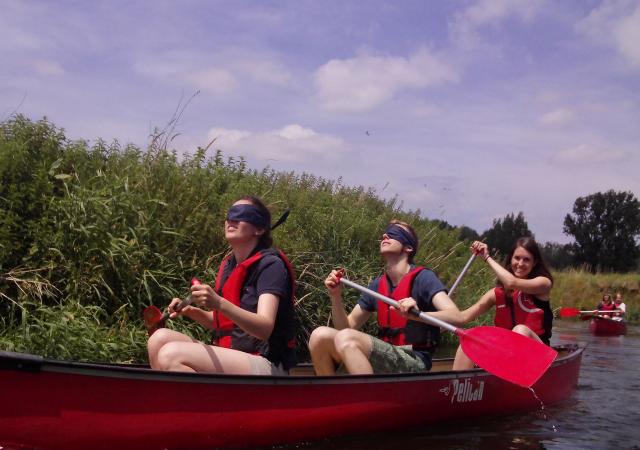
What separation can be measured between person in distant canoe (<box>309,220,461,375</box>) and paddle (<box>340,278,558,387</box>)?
15 cm

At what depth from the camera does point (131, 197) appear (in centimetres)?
563


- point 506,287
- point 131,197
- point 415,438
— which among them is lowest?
point 415,438

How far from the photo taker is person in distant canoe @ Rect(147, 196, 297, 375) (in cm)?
327

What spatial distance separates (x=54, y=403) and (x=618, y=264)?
42.1 meters

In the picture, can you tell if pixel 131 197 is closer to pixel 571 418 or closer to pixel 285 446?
pixel 285 446

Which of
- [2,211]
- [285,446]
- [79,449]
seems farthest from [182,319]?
[79,449]

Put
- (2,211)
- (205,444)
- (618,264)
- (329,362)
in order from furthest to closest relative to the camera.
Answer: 1. (618,264)
2. (2,211)
3. (329,362)
4. (205,444)

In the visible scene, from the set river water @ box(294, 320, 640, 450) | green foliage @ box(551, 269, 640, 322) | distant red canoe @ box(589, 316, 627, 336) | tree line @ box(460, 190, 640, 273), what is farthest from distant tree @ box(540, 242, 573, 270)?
river water @ box(294, 320, 640, 450)

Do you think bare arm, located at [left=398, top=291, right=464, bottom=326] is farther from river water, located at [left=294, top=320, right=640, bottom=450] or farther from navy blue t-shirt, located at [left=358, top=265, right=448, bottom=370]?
river water, located at [left=294, top=320, right=640, bottom=450]

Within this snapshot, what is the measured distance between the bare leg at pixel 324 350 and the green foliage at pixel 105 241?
1.55 meters

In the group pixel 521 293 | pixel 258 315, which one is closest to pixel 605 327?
pixel 521 293

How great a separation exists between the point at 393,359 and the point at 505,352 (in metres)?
0.73

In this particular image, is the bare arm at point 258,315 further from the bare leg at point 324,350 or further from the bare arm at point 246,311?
the bare leg at point 324,350

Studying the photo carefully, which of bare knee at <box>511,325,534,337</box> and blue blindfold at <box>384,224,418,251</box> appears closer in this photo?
blue blindfold at <box>384,224,418,251</box>
